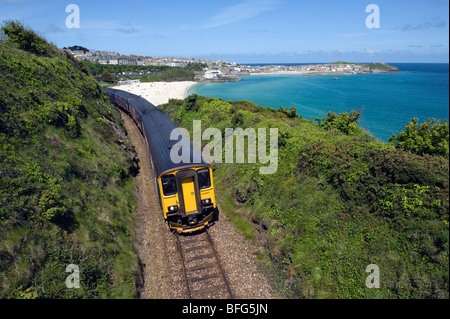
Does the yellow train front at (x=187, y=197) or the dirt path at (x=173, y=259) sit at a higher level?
the yellow train front at (x=187, y=197)

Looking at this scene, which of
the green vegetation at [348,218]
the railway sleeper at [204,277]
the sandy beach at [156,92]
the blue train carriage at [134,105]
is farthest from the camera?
the sandy beach at [156,92]

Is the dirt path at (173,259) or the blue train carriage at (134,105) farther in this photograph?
the blue train carriage at (134,105)

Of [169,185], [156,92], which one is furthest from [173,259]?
[156,92]

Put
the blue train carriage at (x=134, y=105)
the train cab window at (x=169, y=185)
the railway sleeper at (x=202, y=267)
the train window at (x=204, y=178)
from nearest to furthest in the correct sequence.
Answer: the railway sleeper at (x=202, y=267) < the train cab window at (x=169, y=185) < the train window at (x=204, y=178) < the blue train carriage at (x=134, y=105)

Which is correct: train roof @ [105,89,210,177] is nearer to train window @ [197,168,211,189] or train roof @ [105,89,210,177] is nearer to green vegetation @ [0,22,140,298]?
train window @ [197,168,211,189]

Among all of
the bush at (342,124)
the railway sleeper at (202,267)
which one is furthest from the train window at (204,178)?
the bush at (342,124)

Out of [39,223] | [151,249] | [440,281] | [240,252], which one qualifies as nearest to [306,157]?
[240,252]

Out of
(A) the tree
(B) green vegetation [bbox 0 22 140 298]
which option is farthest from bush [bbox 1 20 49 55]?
(A) the tree

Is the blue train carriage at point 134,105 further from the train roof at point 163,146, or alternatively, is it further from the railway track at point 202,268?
the railway track at point 202,268
